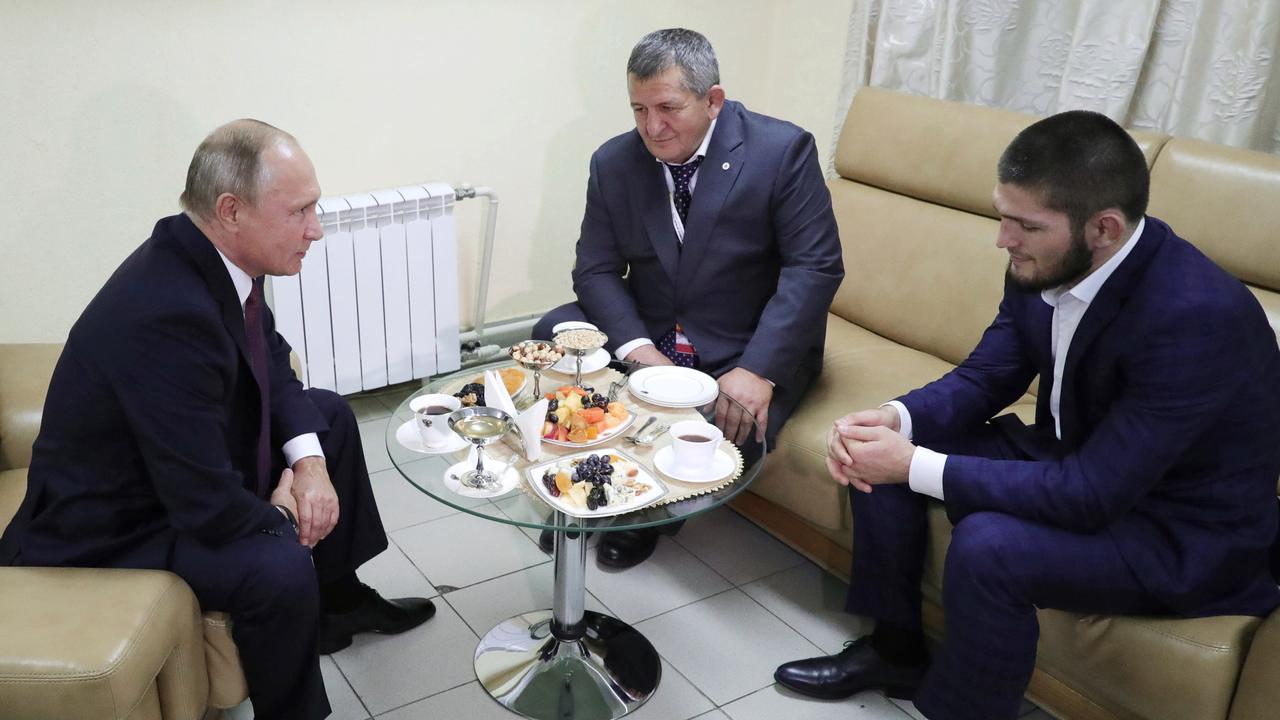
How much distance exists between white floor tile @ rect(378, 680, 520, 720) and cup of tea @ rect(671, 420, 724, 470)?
71 cm

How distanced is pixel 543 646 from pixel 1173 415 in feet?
4.57

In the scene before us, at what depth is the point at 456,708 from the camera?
7.84 feet

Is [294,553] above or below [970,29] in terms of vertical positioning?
below

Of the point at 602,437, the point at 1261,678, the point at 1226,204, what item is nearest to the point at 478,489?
the point at 602,437

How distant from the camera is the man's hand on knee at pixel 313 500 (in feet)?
7.20

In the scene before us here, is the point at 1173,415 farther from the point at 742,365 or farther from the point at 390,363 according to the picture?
the point at 390,363

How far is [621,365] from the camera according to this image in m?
2.61

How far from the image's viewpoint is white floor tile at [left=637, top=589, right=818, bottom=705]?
2518 mm

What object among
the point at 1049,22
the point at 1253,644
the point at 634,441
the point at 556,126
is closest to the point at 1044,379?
the point at 1253,644

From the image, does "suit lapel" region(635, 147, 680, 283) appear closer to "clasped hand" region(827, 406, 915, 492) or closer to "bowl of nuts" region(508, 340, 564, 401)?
"bowl of nuts" region(508, 340, 564, 401)

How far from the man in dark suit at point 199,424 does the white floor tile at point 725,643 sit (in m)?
0.83

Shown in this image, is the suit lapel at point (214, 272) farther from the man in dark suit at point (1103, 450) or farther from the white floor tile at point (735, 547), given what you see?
the white floor tile at point (735, 547)

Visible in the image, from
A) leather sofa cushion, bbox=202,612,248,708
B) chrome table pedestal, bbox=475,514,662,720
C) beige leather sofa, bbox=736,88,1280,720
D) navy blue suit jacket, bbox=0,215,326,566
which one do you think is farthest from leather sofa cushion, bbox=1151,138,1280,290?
leather sofa cushion, bbox=202,612,248,708

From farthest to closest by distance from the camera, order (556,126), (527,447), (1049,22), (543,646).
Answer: (556,126) → (1049,22) → (543,646) → (527,447)
